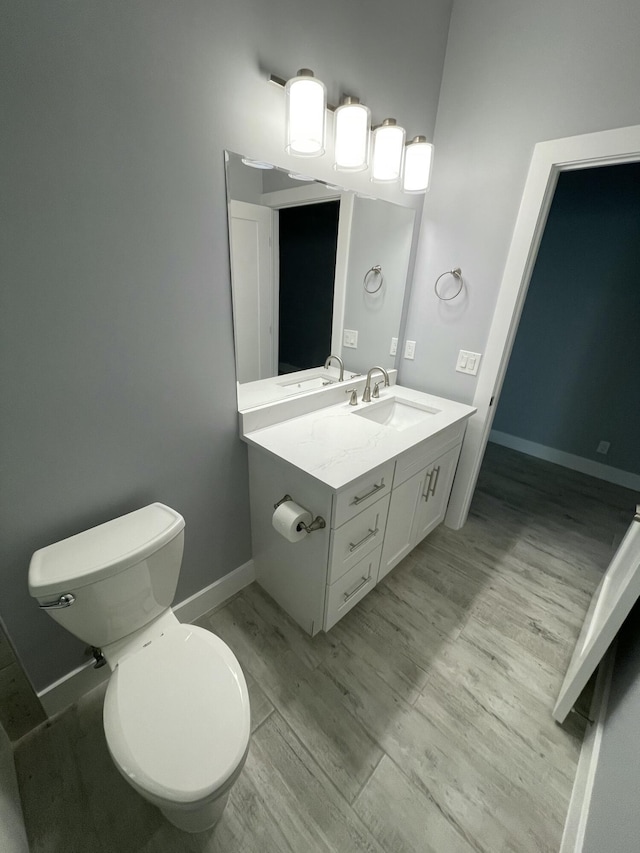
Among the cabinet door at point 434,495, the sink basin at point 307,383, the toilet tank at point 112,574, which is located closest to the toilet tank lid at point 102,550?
the toilet tank at point 112,574

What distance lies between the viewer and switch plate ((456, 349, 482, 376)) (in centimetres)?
186

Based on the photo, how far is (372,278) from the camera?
1.86 m

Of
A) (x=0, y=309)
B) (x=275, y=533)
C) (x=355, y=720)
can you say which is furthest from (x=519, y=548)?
(x=0, y=309)

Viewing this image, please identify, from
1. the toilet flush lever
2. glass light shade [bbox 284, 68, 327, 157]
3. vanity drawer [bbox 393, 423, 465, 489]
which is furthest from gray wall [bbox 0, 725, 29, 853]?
glass light shade [bbox 284, 68, 327, 157]

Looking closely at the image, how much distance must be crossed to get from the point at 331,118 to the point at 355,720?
7.59ft

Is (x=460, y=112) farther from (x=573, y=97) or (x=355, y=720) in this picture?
(x=355, y=720)

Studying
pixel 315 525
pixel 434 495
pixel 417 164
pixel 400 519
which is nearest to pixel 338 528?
pixel 315 525

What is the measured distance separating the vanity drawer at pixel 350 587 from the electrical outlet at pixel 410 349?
47.7 inches

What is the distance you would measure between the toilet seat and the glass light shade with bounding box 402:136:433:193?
6.69 feet

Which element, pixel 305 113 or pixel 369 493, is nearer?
pixel 305 113

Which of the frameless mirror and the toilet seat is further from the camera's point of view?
the frameless mirror

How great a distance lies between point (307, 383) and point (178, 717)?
52.8 inches

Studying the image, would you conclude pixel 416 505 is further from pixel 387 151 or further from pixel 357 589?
pixel 387 151

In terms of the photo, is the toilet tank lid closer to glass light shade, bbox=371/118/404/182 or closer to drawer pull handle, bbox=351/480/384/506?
drawer pull handle, bbox=351/480/384/506
